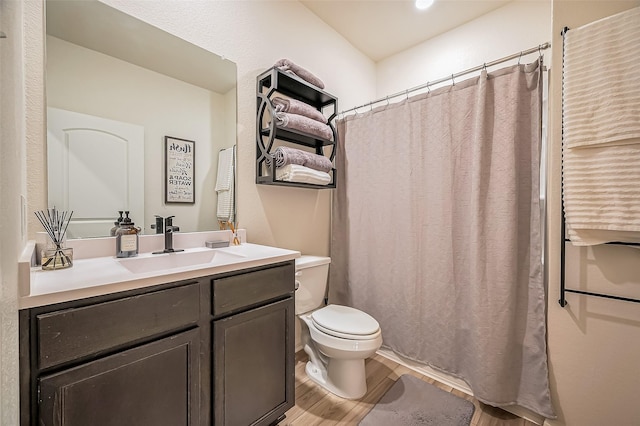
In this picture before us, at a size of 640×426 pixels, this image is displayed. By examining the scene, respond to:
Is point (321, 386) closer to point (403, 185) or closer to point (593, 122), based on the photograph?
point (403, 185)

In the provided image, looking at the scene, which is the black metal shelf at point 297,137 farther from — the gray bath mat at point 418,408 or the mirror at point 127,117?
the gray bath mat at point 418,408

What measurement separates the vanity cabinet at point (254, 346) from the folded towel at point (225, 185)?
1.98ft

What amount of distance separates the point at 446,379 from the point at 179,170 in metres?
2.09

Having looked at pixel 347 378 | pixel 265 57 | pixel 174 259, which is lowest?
pixel 347 378

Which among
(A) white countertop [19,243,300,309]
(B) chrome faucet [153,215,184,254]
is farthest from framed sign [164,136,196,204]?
(A) white countertop [19,243,300,309]

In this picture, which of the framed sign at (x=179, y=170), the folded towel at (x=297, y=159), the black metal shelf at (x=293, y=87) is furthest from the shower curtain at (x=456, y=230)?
the framed sign at (x=179, y=170)

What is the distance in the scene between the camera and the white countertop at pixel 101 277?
701mm

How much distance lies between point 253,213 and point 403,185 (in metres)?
1.08

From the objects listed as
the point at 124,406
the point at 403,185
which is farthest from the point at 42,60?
the point at 403,185

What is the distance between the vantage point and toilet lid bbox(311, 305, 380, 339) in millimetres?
1478

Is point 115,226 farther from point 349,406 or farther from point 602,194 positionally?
point 602,194

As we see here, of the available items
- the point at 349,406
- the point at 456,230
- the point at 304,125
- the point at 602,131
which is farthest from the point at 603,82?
the point at 349,406

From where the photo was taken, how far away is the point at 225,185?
1.63 metres

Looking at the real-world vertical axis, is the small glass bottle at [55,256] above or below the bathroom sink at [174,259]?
above
